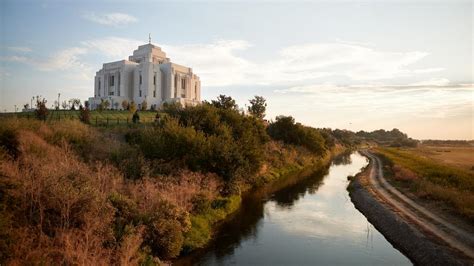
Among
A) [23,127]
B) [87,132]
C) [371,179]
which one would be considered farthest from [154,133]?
[371,179]

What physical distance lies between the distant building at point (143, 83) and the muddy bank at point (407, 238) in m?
58.4

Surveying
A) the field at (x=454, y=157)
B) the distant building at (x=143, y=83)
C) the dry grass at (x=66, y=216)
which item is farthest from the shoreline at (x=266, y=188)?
the distant building at (x=143, y=83)

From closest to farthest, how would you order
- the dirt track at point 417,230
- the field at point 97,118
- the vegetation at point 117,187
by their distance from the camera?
the vegetation at point 117,187 < the dirt track at point 417,230 < the field at point 97,118

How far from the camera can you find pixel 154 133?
90.6 ft

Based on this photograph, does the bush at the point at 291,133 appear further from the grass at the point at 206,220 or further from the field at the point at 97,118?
the grass at the point at 206,220

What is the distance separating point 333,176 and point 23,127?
3743 centimetres

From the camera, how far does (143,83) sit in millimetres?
81938

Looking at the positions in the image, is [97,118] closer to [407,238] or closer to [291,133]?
[291,133]

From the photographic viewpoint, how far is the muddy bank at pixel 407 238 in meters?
15.8

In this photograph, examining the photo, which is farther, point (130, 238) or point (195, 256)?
point (195, 256)

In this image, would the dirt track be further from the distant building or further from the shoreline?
the distant building

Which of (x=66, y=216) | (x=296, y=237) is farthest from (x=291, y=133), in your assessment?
(x=66, y=216)

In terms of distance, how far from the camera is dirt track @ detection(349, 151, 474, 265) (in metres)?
16.0

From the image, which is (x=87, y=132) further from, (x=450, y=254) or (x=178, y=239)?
(x=450, y=254)
